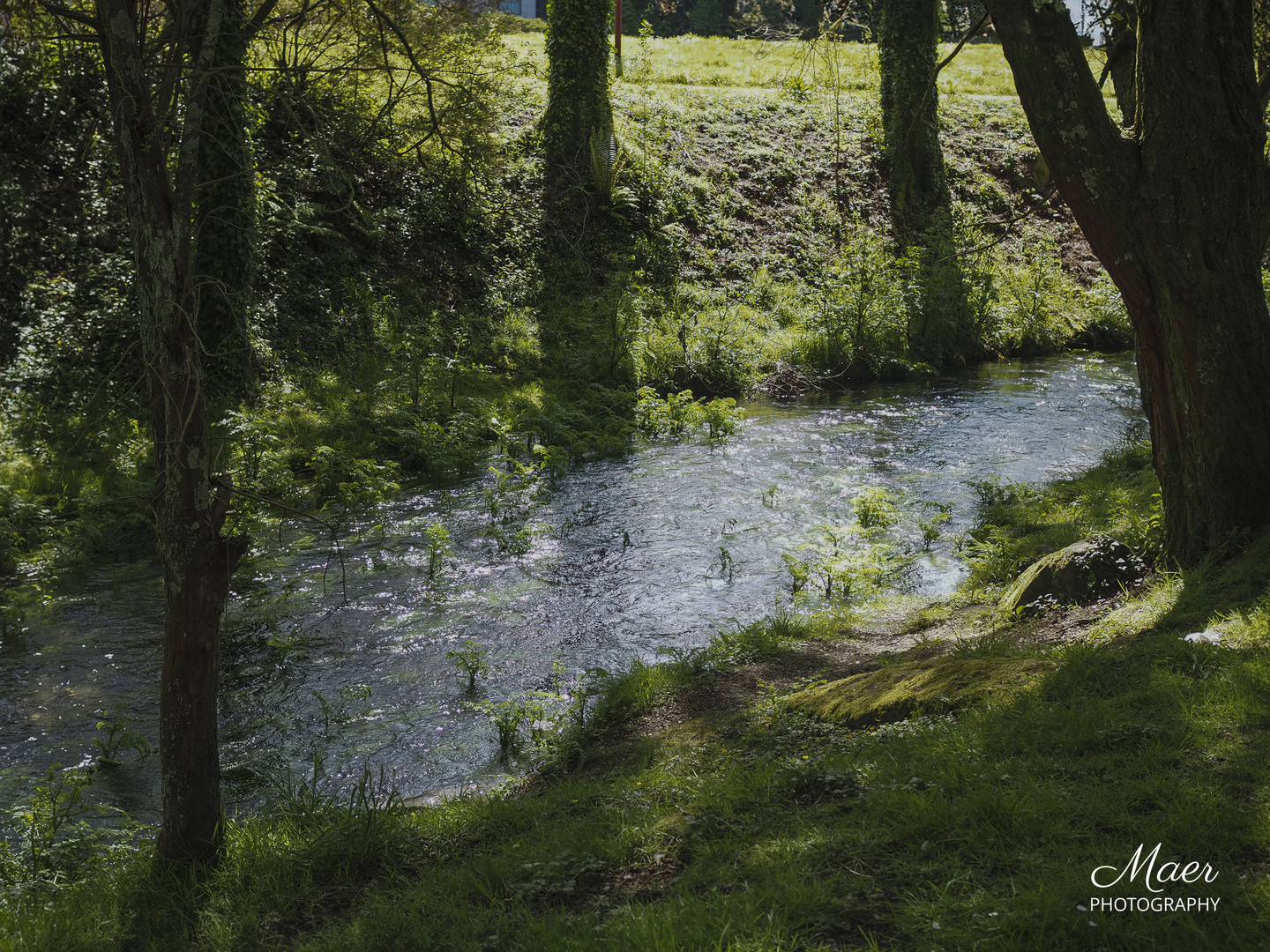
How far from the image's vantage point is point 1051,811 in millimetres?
3406

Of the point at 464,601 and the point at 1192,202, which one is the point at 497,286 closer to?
the point at 464,601

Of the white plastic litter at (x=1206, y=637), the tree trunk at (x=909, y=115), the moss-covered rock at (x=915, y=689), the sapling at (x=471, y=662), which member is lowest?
the sapling at (x=471, y=662)

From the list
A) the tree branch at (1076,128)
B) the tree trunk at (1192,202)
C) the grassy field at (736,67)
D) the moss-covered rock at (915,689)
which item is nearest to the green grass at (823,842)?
the moss-covered rock at (915,689)

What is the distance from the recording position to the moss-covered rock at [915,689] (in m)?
4.61

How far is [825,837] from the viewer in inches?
141

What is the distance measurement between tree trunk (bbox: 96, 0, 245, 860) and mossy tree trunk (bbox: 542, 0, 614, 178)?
15.6 metres

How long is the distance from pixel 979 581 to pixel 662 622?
103 inches

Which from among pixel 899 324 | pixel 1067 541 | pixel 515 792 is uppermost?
pixel 899 324

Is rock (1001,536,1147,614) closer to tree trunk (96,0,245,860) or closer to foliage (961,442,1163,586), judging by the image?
foliage (961,442,1163,586)

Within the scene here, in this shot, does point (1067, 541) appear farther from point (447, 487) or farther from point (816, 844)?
point (447, 487)

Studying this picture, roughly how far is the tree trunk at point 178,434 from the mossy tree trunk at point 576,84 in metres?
15.6

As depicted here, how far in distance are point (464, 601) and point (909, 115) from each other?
59.3ft

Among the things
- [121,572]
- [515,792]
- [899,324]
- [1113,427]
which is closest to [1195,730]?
[515,792]

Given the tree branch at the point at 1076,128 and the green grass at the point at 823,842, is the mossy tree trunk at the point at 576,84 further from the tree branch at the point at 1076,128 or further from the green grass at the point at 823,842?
the green grass at the point at 823,842
